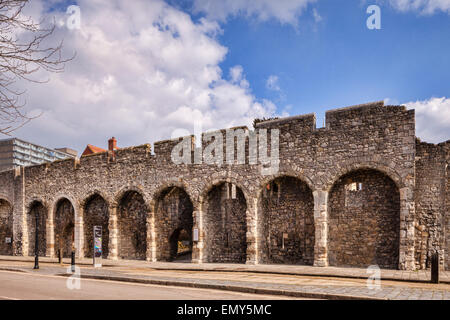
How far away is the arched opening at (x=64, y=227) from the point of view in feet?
79.1

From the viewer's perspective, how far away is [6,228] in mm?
27547

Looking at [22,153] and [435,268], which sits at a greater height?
[22,153]

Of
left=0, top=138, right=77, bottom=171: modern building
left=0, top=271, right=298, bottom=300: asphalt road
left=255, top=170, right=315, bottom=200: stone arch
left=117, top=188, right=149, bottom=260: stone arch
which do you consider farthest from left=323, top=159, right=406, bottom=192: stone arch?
left=0, top=138, right=77, bottom=171: modern building

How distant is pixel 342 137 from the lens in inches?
596

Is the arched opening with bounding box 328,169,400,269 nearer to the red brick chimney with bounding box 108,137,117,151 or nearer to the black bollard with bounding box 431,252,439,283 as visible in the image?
the black bollard with bounding box 431,252,439,283

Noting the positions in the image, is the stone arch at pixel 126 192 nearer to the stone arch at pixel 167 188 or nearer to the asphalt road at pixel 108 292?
the stone arch at pixel 167 188

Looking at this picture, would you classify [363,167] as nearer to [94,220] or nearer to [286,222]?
[286,222]

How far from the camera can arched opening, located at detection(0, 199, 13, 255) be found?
27.2 meters

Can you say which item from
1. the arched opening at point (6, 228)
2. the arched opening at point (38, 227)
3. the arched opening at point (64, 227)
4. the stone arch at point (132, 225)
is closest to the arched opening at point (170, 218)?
the stone arch at point (132, 225)

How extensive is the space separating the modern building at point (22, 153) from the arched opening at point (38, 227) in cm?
7782

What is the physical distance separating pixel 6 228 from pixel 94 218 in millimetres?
9197

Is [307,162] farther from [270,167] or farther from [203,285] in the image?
[203,285]

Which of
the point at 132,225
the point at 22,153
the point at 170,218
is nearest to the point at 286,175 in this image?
the point at 170,218

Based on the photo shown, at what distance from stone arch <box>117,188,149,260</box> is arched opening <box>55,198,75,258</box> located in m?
4.47
